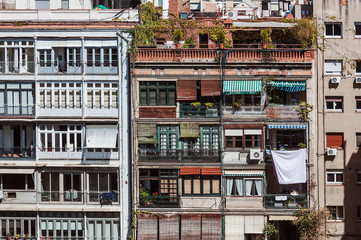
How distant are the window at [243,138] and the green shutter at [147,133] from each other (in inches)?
182

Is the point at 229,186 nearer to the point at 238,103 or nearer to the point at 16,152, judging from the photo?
the point at 238,103

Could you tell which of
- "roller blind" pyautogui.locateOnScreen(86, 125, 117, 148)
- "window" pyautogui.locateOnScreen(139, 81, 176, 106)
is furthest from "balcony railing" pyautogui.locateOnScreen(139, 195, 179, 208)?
"window" pyautogui.locateOnScreen(139, 81, 176, 106)

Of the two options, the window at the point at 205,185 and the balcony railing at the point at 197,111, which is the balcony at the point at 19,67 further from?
the window at the point at 205,185

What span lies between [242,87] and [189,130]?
4.35m

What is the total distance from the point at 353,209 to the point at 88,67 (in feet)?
64.4

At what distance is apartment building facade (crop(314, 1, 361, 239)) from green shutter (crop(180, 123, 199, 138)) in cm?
812

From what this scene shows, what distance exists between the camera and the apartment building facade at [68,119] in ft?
117

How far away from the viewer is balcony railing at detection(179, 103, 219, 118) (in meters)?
35.6

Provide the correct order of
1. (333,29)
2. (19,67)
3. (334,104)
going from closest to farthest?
(19,67) → (334,104) → (333,29)

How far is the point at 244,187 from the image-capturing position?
35.5 metres

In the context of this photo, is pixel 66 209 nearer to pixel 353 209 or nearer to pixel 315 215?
pixel 315 215

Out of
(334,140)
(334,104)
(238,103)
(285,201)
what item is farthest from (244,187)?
(334,104)

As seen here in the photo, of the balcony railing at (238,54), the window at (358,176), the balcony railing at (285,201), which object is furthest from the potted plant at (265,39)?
the window at (358,176)

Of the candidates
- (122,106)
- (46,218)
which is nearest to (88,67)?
(122,106)
